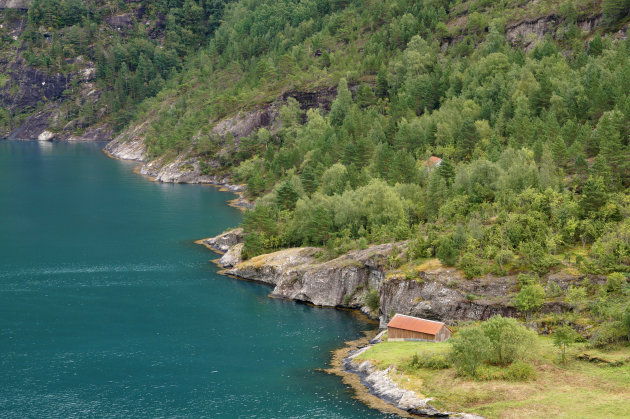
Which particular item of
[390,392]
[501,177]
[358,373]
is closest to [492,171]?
[501,177]

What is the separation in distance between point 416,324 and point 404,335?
7.73 feet

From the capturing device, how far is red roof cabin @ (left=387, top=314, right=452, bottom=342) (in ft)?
294

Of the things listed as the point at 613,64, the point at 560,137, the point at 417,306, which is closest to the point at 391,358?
the point at 417,306

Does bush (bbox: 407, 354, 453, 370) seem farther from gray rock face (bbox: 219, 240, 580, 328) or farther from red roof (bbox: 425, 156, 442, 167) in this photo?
red roof (bbox: 425, 156, 442, 167)

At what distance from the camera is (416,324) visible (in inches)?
3597

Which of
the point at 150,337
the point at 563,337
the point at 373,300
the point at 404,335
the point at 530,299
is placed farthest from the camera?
the point at 373,300

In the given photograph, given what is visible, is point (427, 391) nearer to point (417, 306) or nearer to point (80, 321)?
point (417, 306)

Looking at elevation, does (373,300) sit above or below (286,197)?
below

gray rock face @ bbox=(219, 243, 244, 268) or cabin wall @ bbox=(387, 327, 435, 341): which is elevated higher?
gray rock face @ bbox=(219, 243, 244, 268)

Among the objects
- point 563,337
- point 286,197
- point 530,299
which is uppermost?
point 286,197

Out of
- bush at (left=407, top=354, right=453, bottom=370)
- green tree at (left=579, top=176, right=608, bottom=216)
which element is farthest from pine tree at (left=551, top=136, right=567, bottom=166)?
bush at (left=407, top=354, right=453, bottom=370)

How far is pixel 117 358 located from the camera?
8931 centimetres

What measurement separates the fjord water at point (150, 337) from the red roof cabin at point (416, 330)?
9.44 m

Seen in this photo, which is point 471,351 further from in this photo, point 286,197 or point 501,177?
point 286,197
